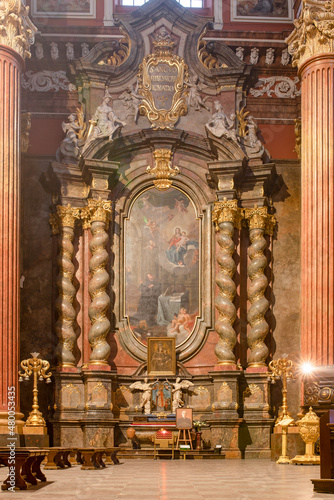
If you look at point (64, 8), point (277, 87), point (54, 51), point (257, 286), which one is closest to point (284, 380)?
point (257, 286)

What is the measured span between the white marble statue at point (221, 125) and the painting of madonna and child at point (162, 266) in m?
1.70

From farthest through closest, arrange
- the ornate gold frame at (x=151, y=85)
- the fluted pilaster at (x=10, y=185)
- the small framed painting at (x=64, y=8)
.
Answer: the small framed painting at (x=64, y=8) → the ornate gold frame at (x=151, y=85) → the fluted pilaster at (x=10, y=185)

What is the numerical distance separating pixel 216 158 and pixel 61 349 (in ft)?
18.7

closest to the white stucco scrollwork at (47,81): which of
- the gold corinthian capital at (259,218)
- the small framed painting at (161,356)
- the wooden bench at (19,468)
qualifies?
the gold corinthian capital at (259,218)

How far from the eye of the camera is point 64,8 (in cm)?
2286

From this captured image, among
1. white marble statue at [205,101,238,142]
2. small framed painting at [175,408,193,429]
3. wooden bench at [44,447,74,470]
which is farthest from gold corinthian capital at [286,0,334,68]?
wooden bench at [44,447,74,470]

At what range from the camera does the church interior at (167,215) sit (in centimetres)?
2027

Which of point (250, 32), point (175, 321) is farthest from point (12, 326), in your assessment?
point (250, 32)

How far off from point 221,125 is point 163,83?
192cm

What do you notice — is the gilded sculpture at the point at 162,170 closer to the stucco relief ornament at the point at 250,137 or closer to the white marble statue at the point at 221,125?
the white marble statue at the point at 221,125

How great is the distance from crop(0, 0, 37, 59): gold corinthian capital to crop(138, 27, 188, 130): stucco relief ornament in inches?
166

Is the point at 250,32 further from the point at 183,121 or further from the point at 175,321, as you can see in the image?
the point at 175,321

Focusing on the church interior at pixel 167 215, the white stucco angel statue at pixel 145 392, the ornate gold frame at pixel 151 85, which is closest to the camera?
the church interior at pixel 167 215

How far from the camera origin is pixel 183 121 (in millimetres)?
22438
